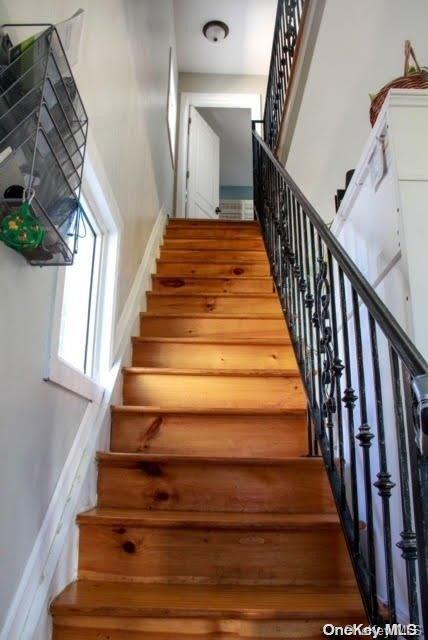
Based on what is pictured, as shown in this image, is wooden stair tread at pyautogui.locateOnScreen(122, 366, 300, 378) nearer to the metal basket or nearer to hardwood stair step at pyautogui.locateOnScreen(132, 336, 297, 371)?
hardwood stair step at pyautogui.locateOnScreen(132, 336, 297, 371)

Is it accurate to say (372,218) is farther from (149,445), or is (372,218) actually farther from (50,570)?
(50,570)

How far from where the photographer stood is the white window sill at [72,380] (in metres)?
1.19

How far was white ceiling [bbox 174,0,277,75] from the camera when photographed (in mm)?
4934

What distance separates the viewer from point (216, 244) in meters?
3.68

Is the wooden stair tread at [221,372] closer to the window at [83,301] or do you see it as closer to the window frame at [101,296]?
the window frame at [101,296]

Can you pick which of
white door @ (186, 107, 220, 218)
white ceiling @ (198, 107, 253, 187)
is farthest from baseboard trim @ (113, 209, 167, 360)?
white ceiling @ (198, 107, 253, 187)

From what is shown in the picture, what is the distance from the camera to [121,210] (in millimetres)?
2074

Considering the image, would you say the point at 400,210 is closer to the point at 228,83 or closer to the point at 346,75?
the point at 346,75

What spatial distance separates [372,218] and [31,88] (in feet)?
3.53

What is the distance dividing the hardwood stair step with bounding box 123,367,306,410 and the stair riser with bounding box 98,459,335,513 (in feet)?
1.48

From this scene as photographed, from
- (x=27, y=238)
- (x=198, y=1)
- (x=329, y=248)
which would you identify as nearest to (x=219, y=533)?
(x=329, y=248)

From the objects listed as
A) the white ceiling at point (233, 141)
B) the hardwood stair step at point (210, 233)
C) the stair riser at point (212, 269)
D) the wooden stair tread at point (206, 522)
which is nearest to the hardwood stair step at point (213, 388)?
the wooden stair tread at point (206, 522)

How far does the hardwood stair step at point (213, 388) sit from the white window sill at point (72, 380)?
315 millimetres

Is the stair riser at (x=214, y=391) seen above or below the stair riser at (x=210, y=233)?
below
